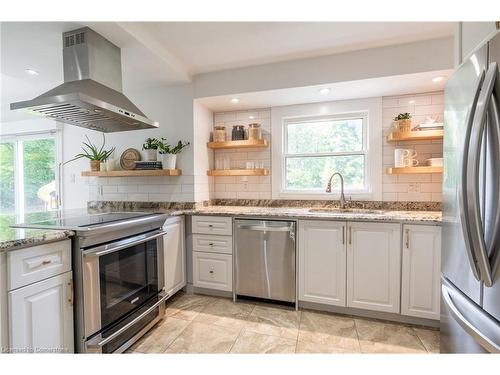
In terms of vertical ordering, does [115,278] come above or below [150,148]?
below

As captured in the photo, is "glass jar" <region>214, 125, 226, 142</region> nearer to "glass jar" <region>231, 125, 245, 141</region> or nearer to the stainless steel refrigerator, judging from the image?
"glass jar" <region>231, 125, 245, 141</region>

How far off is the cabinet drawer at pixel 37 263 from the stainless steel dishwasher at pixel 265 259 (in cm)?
139

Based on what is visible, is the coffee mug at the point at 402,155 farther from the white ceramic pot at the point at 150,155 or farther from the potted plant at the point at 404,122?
the white ceramic pot at the point at 150,155

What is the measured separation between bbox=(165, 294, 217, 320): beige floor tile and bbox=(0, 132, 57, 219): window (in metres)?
2.69

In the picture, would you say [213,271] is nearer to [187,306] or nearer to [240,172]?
[187,306]

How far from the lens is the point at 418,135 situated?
230 cm

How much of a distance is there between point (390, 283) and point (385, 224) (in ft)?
1.64

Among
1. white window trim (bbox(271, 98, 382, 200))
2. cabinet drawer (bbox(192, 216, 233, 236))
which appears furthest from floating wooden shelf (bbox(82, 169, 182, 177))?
white window trim (bbox(271, 98, 382, 200))

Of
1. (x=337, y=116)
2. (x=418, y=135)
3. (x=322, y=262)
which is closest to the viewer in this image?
(x=322, y=262)

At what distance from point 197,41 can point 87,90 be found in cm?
97

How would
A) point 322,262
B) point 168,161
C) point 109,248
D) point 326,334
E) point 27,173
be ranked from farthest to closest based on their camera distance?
point 27,173
point 168,161
point 322,262
point 326,334
point 109,248

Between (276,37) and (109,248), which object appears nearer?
(109,248)

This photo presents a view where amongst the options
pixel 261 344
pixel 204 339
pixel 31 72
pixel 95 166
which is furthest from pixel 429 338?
pixel 31 72
